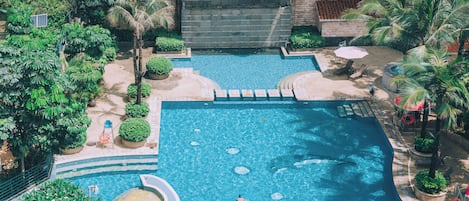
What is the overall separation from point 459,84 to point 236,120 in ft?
44.8

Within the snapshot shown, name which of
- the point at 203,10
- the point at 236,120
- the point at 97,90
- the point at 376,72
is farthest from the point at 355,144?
the point at 203,10

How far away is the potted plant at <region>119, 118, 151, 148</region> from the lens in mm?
30047

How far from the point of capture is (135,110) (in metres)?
33.0

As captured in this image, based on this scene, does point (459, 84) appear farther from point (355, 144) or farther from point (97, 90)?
point (97, 90)

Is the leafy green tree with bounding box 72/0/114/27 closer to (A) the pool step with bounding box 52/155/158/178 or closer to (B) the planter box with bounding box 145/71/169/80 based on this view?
(B) the planter box with bounding box 145/71/169/80

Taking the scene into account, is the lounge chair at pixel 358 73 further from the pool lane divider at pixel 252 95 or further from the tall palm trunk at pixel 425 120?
the tall palm trunk at pixel 425 120

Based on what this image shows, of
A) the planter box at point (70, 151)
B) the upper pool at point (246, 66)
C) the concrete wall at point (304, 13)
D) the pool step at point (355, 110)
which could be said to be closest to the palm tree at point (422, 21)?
the pool step at point (355, 110)

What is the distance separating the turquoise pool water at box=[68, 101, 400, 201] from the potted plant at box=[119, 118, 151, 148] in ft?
4.53

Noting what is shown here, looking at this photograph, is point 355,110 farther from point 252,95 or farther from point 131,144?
point 131,144

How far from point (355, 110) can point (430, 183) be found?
9.48 meters

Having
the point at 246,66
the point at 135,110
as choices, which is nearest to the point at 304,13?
the point at 246,66

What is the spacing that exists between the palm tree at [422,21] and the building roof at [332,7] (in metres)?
9.02

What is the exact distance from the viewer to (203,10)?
44219mm

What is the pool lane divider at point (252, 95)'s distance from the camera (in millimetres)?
36344
